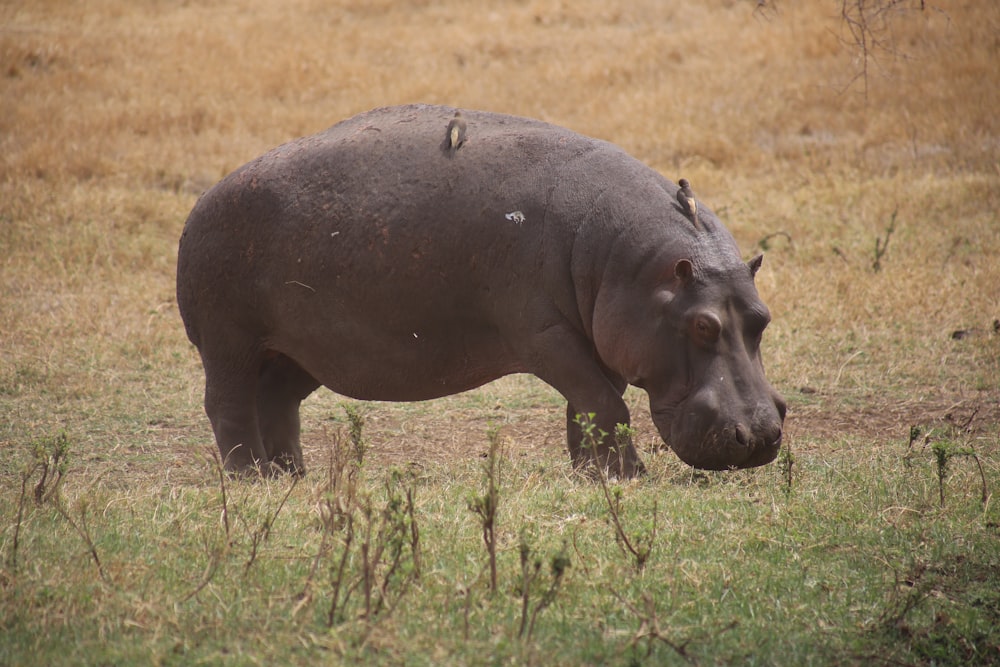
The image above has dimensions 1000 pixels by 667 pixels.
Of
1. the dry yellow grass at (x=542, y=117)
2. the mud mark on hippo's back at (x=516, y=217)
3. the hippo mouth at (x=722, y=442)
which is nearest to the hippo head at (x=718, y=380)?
the hippo mouth at (x=722, y=442)

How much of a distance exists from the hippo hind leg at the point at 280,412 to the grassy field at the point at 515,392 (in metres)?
0.22

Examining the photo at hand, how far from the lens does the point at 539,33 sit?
17703mm

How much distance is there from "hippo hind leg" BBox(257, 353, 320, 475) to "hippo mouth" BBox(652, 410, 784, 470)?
2350 millimetres

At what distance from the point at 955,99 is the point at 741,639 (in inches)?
460

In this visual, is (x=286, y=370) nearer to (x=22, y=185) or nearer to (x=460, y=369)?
(x=460, y=369)

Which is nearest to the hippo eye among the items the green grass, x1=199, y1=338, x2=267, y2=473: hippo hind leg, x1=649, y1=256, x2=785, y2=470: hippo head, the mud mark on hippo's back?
x1=649, y1=256, x2=785, y2=470: hippo head

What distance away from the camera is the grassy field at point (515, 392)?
3.74 meters

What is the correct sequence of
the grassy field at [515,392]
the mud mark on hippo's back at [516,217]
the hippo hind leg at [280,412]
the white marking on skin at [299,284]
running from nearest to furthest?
the grassy field at [515,392]
the mud mark on hippo's back at [516,217]
the white marking on skin at [299,284]
the hippo hind leg at [280,412]

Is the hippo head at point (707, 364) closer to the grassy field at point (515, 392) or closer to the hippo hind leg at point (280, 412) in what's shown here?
the grassy field at point (515, 392)

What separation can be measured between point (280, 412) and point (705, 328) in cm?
265

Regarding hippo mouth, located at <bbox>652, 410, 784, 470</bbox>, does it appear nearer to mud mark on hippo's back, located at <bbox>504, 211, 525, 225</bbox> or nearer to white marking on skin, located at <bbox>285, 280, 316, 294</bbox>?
mud mark on hippo's back, located at <bbox>504, 211, 525, 225</bbox>

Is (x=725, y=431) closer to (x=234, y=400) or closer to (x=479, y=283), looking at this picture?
(x=479, y=283)

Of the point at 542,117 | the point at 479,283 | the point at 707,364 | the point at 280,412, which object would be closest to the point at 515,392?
the point at 280,412

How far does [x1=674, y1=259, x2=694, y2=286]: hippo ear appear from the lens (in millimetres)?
5055
